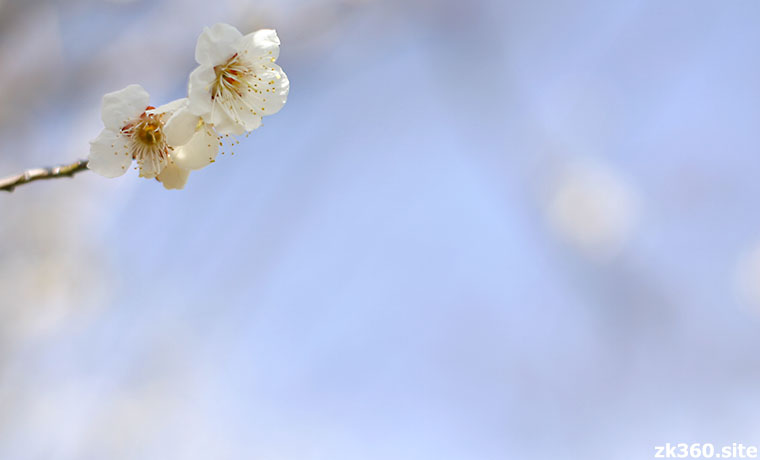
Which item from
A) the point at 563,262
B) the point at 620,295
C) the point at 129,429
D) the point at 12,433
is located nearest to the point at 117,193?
the point at 12,433

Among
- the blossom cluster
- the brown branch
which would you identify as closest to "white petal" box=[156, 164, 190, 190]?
the blossom cluster

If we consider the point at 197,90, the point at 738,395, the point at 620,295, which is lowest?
the point at 197,90

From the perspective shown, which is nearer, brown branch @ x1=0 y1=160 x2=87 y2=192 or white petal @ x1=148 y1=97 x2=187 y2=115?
brown branch @ x1=0 y1=160 x2=87 y2=192

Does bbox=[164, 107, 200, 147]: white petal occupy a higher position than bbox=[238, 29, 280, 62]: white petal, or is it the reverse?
bbox=[238, 29, 280, 62]: white petal

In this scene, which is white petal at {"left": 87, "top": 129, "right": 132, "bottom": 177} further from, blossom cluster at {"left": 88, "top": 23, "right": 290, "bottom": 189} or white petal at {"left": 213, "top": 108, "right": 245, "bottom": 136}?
white petal at {"left": 213, "top": 108, "right": 245, "bottom": 136}

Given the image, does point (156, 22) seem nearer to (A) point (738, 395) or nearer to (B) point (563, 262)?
(B) point (563, 262)

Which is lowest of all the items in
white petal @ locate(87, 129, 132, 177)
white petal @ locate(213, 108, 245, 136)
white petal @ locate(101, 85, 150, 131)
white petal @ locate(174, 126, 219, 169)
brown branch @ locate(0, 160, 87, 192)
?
brown branch @ locate(0, 160, 87, 192)
